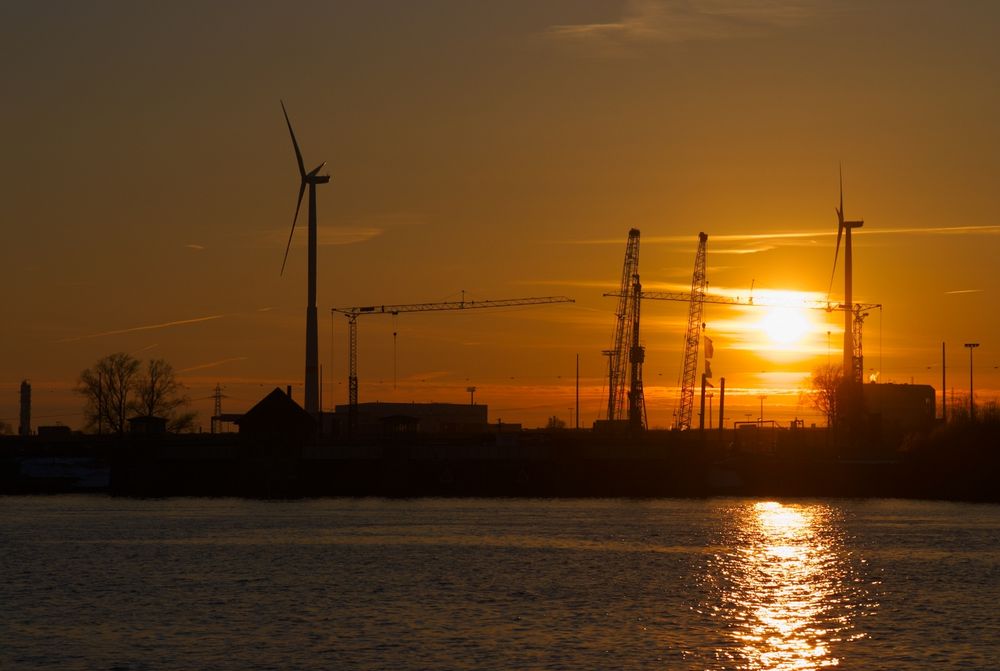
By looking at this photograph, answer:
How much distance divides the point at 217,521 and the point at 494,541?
3649cm

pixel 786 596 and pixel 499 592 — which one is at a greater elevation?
pixel 499 592

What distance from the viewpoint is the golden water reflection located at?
57.4 metres

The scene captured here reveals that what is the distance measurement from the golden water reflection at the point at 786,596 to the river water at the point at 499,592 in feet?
0.78

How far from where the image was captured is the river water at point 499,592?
56.7 meters

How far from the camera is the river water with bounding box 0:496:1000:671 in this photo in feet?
186

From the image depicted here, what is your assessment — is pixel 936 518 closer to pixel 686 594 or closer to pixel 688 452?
pixel 688 452

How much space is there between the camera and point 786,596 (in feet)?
250

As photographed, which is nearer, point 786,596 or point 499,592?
point 786,596

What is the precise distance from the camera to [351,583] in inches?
3196

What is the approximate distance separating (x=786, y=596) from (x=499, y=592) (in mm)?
15814

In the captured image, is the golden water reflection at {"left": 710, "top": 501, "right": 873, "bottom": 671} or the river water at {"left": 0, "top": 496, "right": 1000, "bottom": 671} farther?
the golden water reflection at {"left": 710, "top": 501, "right": 873, "bottom": 671}

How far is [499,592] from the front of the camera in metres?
76.6

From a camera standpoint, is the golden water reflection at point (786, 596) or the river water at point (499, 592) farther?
the golden water reflection at point (786, 596)

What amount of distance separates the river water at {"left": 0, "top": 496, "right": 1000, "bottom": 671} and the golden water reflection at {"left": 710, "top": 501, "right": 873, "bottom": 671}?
24cm
